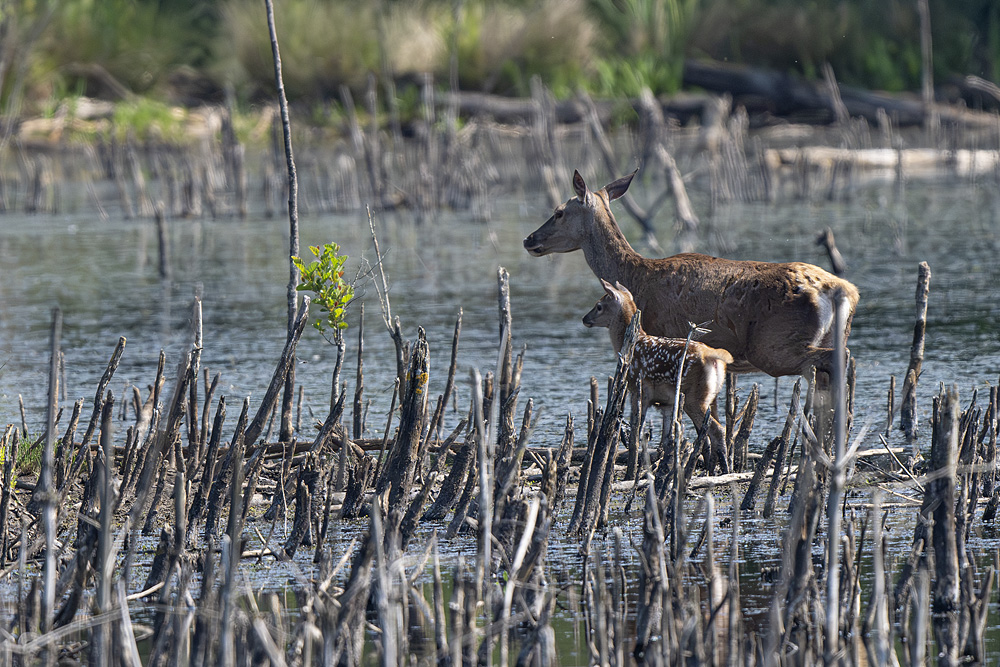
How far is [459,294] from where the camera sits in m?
15.4

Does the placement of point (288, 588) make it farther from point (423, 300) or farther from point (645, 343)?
point (423, 300)

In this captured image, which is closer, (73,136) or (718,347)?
(718,347)

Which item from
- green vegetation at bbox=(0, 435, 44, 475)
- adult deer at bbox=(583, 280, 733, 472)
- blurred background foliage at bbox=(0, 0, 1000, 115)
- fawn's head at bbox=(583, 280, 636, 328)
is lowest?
green vegetation at bbox=(0, 435, 44, 475)

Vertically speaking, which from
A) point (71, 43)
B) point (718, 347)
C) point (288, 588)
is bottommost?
point (288, 588)

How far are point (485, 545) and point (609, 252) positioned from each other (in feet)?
15.5

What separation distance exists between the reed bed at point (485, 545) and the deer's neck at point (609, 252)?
4.99 ft

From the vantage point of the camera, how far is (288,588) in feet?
20.6

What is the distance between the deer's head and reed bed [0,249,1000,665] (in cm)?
182

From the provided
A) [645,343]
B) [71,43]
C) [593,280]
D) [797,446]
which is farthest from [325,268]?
[71,43]

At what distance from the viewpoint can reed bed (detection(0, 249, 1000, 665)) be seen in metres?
4.77

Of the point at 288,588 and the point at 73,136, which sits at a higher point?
the point at 73,136

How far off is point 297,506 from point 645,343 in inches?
84.6

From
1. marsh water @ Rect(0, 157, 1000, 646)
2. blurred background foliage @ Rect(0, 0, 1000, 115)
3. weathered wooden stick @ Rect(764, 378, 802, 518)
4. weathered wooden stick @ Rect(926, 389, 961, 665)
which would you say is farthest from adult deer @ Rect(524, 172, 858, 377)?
blurred background foliage @ Rect(0, 0, 1000, 115)

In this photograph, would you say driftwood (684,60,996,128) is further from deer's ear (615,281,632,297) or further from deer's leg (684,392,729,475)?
deer's leg (684,392,729,475)
